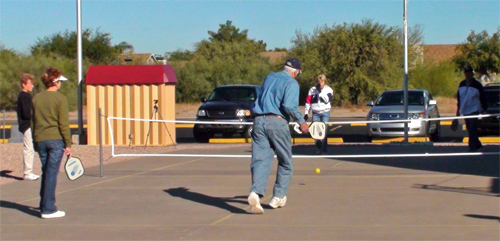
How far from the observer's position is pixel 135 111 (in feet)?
52.3

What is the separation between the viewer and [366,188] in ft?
30.4

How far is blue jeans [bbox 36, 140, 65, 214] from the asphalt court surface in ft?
0.79

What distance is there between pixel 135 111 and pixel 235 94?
3975 mm

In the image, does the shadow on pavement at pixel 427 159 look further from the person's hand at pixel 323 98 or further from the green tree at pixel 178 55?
the green tree at pixel 178 55

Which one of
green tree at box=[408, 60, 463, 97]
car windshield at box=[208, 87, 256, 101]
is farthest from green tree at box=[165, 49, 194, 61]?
car windshield at box=[208, 87, 256, 101]

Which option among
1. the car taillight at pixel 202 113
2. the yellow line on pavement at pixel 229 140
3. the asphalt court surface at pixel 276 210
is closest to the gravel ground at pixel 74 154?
the asphalt court surface at pixel 276 210

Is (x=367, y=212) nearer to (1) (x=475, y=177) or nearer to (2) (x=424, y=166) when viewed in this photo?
(1) (x=475, y=177)

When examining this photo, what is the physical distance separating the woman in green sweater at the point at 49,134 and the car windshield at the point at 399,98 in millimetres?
12800

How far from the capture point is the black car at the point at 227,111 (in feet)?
58.4

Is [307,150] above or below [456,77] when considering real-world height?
below

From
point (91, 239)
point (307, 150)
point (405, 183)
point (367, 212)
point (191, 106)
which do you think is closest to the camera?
point (91, 239)

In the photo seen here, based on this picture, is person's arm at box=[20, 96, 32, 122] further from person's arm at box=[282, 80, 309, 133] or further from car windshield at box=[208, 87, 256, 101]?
car windshield at box=[208, 87, 256, 101]

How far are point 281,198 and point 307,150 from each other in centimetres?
699

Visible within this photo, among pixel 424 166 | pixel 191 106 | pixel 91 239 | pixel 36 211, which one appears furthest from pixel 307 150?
pixel 191 106
